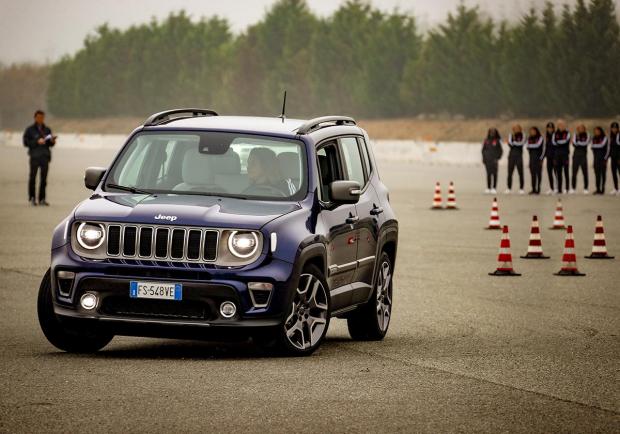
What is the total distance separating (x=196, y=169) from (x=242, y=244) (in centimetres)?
129

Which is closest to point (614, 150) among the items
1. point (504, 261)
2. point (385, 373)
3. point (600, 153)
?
point (600, 153)

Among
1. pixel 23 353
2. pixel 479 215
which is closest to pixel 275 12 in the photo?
pixel 479 215

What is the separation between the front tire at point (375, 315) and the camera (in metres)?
12.5

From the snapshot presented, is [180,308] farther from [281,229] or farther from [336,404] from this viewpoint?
[336,404]

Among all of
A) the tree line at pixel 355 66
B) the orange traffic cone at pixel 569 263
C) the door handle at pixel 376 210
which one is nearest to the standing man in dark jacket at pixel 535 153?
the orange traffic cone at pixel 569 263

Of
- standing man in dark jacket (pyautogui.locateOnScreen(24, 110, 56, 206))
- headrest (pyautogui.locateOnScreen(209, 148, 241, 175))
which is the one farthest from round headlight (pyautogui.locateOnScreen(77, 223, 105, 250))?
standing man in dark jacket (pyautogui.locateOnScreen(24, 110, 56, 206))

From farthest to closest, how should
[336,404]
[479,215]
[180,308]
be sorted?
1. [479,215]
2. [180,308]
3. [336,404]

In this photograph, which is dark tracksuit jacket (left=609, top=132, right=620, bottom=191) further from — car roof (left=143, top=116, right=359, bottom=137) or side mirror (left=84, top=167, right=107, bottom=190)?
side mirror (left=84, top=167, right=107, bottom=190)

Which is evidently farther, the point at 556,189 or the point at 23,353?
the point at 556,189

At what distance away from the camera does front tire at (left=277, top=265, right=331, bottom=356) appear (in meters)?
10.8

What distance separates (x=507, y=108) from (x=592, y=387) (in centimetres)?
8732

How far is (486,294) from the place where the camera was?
16516 mm

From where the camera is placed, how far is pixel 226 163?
1155 centimetres

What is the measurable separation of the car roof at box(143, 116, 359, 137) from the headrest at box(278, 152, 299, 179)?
0.15 meters
